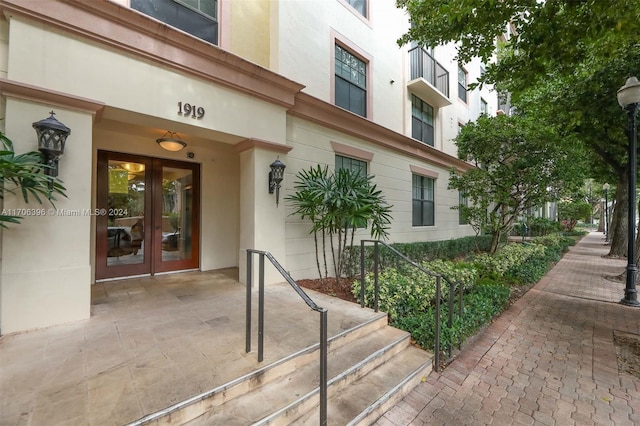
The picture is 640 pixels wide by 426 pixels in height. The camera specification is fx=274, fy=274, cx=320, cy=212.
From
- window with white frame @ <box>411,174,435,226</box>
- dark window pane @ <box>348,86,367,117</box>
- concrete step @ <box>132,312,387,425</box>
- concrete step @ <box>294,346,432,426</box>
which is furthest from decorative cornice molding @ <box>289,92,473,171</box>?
concrete step @ <box>294,346,432,426</box>

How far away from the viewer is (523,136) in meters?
7.04

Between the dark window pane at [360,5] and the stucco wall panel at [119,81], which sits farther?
the dark window pane at [360,5]

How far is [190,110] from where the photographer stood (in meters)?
4.25

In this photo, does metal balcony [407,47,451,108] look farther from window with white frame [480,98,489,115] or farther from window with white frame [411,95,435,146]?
window with white frame [480,98,489,115]

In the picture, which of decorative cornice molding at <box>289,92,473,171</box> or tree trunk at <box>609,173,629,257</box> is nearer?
decorative cornice molding at <box>289,92,473,171</box>

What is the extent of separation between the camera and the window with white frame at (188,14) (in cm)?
443

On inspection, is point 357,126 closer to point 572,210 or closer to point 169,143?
point 169,143

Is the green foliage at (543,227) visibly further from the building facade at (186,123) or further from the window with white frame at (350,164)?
the window with white frame at (350,164)

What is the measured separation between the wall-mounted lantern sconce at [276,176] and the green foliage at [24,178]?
2.88 meters

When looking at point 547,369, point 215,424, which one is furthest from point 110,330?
point 547,369

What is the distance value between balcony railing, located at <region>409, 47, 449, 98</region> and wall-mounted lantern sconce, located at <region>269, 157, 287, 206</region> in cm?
679

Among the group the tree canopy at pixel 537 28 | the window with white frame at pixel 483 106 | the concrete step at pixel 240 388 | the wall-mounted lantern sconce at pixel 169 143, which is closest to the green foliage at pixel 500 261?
the tree canopy at pixel 537 28

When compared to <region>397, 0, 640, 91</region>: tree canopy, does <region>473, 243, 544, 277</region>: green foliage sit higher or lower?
lower

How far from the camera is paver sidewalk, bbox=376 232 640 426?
2535 millimetres
